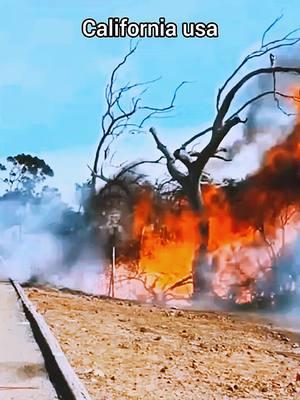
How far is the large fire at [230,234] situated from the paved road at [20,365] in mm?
10073

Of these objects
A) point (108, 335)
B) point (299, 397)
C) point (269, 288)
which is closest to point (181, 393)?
point (299, 397)

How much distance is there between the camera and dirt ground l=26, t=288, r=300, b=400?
6.17 m

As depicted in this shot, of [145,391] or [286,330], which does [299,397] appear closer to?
[145,391]

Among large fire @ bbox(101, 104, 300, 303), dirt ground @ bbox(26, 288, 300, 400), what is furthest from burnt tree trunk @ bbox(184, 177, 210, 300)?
dirt ground @ bbox(26, 288, 300, 400)

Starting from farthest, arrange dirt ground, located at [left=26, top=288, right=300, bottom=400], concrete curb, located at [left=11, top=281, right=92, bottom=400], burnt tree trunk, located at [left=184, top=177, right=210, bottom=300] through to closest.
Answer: burnt tree trunk, located at [left=184, top=177, right=210, bottom=300], dirt ground, located at [left=26, top=288, right=300, bottom=400], concrete curb, located at [left=11, top=281, right=92, bottom=400]

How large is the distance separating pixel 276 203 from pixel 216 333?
402 inches

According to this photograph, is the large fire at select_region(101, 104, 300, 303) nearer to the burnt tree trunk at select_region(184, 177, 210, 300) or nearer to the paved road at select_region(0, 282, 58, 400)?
the burnt tree trunk at select_region(184, 177, 210, 300)

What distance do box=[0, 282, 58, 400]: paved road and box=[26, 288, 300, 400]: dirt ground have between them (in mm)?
419

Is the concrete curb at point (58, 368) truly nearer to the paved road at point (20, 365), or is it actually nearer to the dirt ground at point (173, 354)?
the paved road at point (20, 365)

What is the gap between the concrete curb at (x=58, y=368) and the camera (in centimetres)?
552

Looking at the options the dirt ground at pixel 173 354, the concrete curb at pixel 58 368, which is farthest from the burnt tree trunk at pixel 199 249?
the concrete curb at pixel 58 368

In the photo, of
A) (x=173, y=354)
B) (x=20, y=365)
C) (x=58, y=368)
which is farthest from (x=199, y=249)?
(x=58, y=368)

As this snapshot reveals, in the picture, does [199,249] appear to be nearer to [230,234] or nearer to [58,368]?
[230,234]

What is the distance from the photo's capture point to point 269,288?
18.9 metres
